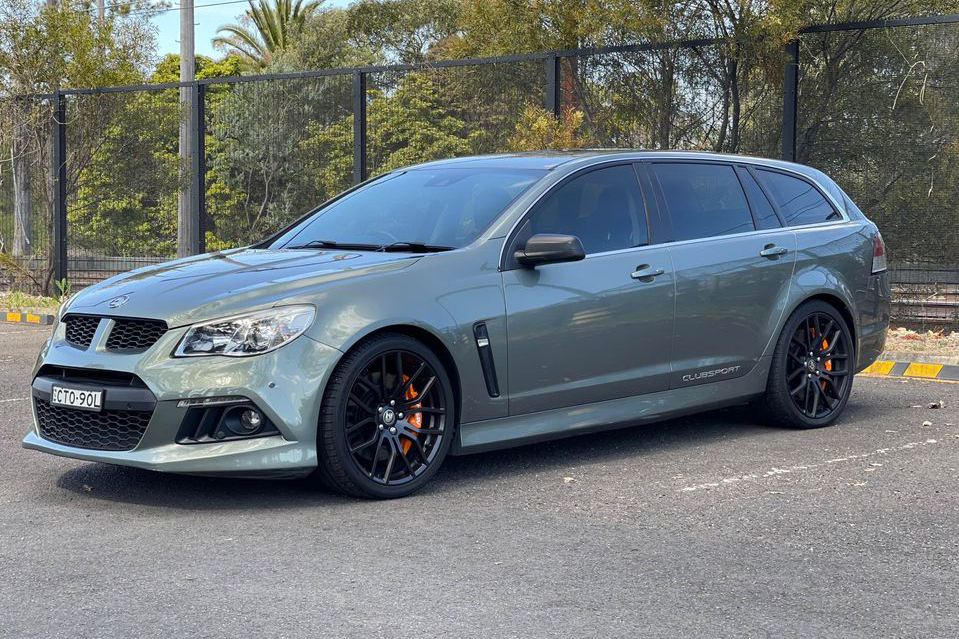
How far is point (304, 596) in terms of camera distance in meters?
4.37

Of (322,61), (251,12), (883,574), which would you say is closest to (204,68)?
(251,12)

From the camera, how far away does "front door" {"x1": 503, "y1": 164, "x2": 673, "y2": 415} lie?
247 inches

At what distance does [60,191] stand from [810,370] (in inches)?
540

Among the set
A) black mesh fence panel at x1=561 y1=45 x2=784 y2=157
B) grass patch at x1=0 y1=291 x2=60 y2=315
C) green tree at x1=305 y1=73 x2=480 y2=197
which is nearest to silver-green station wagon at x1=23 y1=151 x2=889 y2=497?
black mesh fence panel at x1=561 y1=45 x2=784 y2=157

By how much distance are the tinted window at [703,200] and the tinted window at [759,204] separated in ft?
0.19

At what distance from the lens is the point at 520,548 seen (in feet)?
16.4

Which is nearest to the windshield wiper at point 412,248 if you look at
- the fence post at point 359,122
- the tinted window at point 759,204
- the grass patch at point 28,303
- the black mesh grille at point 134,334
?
the black mesh grille at point 134,334

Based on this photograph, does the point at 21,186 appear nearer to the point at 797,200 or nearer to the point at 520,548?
the point at 797,200

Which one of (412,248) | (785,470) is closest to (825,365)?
(785,470)

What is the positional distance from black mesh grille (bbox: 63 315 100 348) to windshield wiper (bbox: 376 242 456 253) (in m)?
1.45

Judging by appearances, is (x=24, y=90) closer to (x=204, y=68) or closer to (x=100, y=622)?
(x=100, y=622)

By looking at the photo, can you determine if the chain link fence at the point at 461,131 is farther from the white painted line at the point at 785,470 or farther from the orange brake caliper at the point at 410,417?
the orange brake caliper at the point at 410,417

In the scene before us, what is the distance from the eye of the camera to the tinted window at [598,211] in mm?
6637

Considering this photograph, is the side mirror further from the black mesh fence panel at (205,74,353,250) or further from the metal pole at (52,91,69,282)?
the metal pole at (52,91,69,282)
